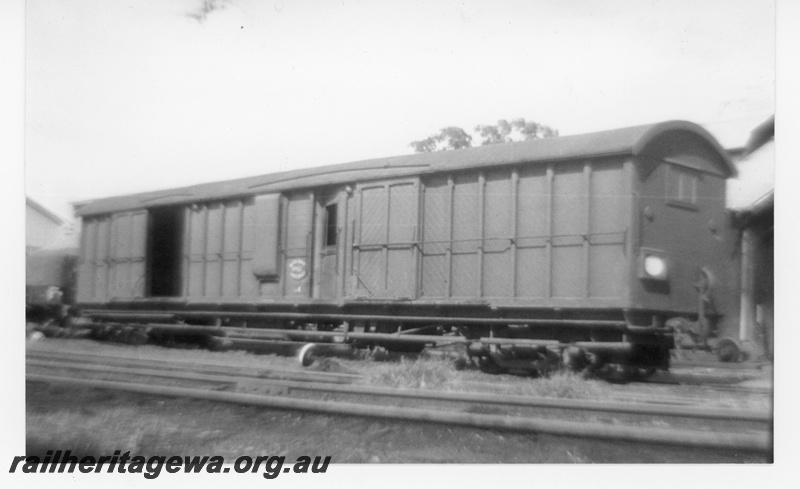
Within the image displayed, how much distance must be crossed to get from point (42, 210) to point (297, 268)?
9.29 feet

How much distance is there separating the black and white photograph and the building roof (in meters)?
0.03

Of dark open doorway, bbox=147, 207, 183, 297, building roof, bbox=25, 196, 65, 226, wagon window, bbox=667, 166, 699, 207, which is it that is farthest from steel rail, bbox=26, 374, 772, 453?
wagon window, bbox=667, 166, 699, 207

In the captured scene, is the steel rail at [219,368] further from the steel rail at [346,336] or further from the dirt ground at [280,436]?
the steel rail at [346,336]

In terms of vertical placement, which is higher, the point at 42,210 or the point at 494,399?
the point at 42,210

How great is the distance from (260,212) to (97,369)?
2508 millimetres

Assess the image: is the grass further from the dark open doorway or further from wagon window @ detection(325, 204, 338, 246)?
the dark open doorway

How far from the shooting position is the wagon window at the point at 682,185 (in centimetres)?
667

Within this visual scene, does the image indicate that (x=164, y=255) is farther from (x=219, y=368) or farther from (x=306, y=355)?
(x=306, y=355)

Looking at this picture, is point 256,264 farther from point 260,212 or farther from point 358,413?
point 358,413

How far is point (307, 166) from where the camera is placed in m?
7.26

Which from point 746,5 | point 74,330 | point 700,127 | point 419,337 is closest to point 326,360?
point 419,337

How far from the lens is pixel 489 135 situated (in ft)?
22.7

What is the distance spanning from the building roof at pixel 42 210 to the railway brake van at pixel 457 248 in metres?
0.50

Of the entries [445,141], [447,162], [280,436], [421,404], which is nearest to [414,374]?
[421,404]
